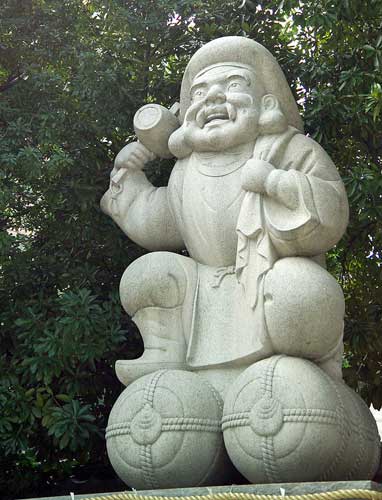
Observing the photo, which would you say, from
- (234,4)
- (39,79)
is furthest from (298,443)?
(234,4)

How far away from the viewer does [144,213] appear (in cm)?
651

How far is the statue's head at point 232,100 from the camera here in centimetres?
612

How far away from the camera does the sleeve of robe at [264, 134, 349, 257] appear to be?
567cm

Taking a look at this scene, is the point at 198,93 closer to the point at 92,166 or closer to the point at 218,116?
the point at 218,116

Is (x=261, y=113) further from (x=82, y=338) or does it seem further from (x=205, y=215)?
(x=82, y=338)

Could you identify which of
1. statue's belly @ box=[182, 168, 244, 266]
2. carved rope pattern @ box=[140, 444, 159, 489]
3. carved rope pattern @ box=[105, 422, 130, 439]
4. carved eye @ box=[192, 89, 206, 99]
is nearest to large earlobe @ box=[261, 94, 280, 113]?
carved eye @ box=[192, 89, 206, 99]

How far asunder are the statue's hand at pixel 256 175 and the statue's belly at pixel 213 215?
0.17m

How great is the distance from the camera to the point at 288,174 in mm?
5730

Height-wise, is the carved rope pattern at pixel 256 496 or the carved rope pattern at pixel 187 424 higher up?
the carved rope pattern at pixel 187 424

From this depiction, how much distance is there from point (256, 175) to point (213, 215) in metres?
0.42

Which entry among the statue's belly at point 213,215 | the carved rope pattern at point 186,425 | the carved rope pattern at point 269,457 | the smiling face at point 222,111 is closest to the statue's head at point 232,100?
the smiling face at point 222,111

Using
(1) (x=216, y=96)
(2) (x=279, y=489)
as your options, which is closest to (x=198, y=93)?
(1) (x=216, y=96)

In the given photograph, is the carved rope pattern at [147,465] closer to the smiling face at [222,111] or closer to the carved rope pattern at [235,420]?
the carved rope pattern at [235,420]

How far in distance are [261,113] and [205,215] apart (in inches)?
29.4
